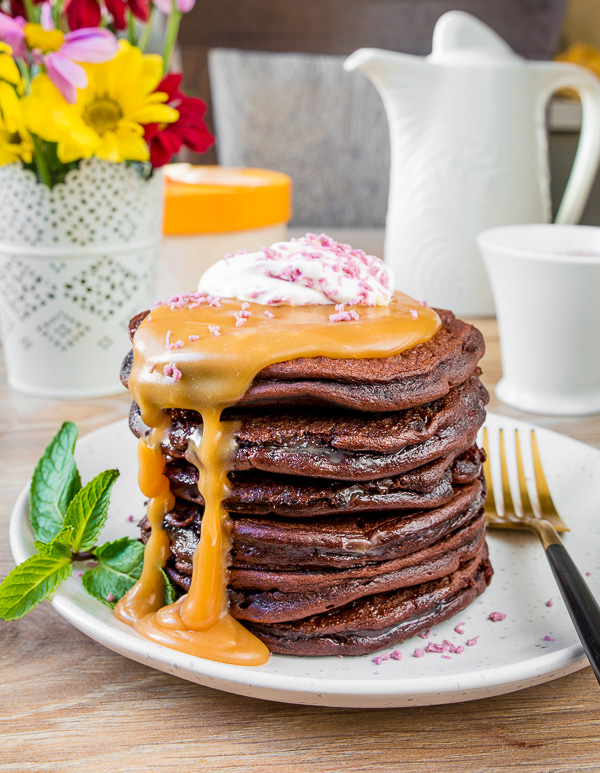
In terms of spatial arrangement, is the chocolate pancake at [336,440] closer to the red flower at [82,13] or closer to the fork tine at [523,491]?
the fork tine at [523,491]

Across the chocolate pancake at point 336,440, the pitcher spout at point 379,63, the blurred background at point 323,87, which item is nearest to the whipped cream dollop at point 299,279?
the chocolate pancake at point 336,440

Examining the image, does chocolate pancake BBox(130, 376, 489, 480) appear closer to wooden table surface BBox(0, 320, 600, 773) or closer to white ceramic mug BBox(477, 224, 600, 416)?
wooden table surface BBox(0, 320, 600, 773)

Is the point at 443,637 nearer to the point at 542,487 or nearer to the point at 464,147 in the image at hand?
the point at 542,487

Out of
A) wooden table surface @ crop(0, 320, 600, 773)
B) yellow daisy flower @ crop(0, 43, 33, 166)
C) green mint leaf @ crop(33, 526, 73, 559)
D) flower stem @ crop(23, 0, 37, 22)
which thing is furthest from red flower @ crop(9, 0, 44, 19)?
wooden table surface @ crop(0, 320, 600, 773)

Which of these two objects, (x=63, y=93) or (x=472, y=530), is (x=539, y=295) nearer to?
(x=472, y=530)

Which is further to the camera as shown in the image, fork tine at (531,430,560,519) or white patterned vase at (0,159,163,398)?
white patterned vase at (0,159,163,398)

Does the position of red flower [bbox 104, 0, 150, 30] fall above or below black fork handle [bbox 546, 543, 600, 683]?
above

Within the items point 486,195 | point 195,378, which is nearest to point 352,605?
point 195,378
